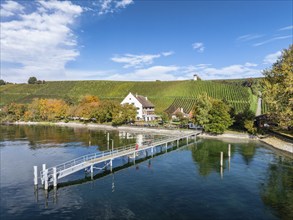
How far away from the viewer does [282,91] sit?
60.6 m

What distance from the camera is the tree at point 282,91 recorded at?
57.5 metres

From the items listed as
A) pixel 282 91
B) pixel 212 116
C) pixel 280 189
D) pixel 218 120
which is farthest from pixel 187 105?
pixel 280 189

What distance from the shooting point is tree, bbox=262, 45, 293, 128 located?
57491 millimetres

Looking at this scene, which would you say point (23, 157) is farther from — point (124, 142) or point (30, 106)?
point (30, 106)

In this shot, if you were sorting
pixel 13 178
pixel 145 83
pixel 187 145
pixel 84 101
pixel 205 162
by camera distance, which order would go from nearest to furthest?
pixel 13 178 → pixel 205 162 → pixel 187 145 → pixel 84 101 → pixel 145 83

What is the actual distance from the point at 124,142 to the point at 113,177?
31.0 m

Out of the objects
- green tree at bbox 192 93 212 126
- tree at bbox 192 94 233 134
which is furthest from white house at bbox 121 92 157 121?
green tree at bbox 192 93 212 126

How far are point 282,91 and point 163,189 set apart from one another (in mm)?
39364

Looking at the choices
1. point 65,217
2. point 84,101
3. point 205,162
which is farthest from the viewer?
point 84,101

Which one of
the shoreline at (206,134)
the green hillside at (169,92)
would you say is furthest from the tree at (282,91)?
the green hillside at (169,92)

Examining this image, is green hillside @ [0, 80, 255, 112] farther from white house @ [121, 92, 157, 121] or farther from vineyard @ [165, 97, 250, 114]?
white house @ [121, 92, 157, 121]

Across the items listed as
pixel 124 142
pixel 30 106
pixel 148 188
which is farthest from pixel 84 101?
pixel 148 188

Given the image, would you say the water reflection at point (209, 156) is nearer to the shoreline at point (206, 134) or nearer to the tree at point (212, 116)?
the tree at point (212, 116)

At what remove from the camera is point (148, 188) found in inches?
1471
